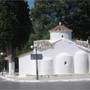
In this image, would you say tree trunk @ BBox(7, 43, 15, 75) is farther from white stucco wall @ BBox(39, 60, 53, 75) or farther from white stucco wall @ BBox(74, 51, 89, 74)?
white stucco wall @ BBox(74, 51, 89, 74)

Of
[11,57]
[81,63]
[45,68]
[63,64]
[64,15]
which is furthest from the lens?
[64,15]

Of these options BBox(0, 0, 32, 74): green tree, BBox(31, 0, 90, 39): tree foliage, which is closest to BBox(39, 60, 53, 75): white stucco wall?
BBox(0, 0, 32, 74): green tree

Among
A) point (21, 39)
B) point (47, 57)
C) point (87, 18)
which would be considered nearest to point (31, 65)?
point (47, 57)

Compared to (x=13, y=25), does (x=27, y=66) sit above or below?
below

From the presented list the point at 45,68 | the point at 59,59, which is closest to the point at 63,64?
the point at 59,59

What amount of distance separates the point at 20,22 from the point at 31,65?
1141 centimetres

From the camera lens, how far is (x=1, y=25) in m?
76.5

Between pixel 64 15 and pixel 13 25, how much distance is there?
91.3ft

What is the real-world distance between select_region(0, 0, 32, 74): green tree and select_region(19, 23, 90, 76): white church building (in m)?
6.16

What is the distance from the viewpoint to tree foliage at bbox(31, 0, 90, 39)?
102m

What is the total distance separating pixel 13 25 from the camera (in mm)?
76312

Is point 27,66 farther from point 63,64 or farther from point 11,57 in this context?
point 11,57

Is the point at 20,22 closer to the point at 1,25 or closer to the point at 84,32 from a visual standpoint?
the point at 1,25

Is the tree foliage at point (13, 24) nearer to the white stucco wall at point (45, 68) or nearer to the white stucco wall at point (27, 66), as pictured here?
the white stucco wall at point (27, 66)
